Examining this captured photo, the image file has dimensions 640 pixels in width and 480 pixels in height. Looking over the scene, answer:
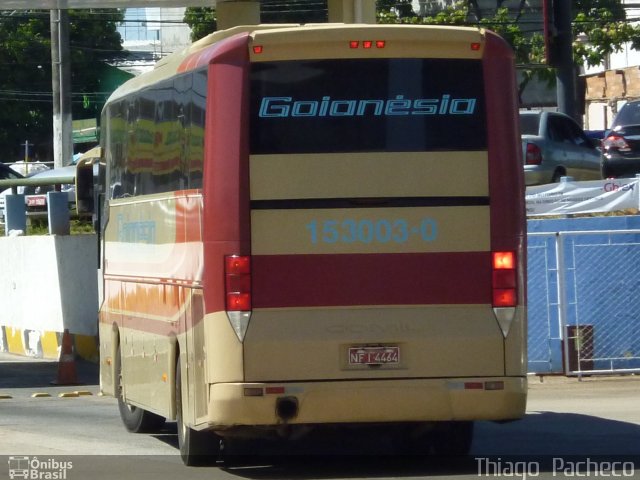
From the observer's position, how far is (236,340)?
936 cm

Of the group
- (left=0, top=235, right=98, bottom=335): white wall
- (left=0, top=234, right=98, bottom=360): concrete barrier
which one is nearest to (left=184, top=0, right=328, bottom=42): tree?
(left=0, top=234, right=98, bottom=360): concrete barrier

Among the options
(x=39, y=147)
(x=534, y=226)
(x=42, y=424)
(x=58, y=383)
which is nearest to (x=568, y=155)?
(x=534, y=226)

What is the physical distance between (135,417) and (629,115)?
15.3 meters

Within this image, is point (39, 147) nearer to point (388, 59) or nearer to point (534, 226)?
point (534, 226)

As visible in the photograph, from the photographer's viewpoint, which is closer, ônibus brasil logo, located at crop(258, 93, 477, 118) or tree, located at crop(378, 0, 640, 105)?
ônibus brasil logo, located at crop(258, 93, 477, 118)

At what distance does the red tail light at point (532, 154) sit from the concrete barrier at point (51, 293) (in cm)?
793

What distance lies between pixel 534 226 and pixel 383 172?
27.0ft

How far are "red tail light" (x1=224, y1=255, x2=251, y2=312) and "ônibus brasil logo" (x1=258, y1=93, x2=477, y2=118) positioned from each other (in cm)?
102

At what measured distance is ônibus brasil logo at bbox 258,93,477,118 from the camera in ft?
31.4

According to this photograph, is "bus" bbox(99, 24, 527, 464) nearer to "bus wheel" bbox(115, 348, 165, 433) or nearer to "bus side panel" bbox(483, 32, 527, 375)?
"bus side panel" bbox(483, 32, 527, 375)

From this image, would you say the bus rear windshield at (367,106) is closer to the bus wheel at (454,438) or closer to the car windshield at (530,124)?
the bus wheel at (454,438)

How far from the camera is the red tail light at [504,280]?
9.62 metres

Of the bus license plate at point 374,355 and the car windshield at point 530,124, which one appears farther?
the car windshield at point 530,124

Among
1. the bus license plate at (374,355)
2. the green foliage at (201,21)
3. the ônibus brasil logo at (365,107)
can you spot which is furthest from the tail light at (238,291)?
the green foliage at (201,21)
